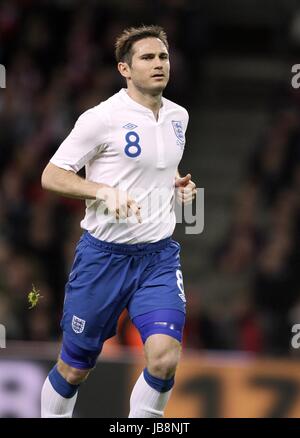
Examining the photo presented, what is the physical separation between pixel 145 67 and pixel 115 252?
1.13m

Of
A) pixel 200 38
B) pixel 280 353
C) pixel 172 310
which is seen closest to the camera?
pixel 172 310

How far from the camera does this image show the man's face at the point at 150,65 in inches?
300

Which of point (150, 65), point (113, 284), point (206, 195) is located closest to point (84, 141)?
point (150, 65)

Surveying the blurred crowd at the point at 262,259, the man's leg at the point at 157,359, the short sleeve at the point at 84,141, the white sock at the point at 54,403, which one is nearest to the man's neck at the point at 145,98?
the short sleeve at the point at 84,141

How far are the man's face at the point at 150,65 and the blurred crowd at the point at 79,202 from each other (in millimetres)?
4522

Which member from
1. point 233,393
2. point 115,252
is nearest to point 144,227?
point 115,252

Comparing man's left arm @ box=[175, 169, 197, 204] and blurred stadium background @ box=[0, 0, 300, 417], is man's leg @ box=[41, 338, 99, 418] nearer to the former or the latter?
man's left arm @ box=[175, 169, 197, 204]

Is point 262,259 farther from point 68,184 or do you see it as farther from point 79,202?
point 68,184

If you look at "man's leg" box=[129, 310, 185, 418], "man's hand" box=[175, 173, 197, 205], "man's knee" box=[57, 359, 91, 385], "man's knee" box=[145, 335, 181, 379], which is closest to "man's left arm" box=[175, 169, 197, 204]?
"man's hand" box=[175, 173, 197, 205]

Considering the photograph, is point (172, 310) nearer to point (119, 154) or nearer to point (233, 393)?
point (119, 154)

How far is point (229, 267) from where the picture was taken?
13.9 metres

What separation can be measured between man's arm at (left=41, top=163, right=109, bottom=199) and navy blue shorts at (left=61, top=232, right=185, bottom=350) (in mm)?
458

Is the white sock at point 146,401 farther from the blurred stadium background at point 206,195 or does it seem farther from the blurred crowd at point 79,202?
the blurred crowd at point 79,202

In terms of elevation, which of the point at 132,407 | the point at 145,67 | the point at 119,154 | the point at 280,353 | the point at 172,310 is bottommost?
the point at 280,353
